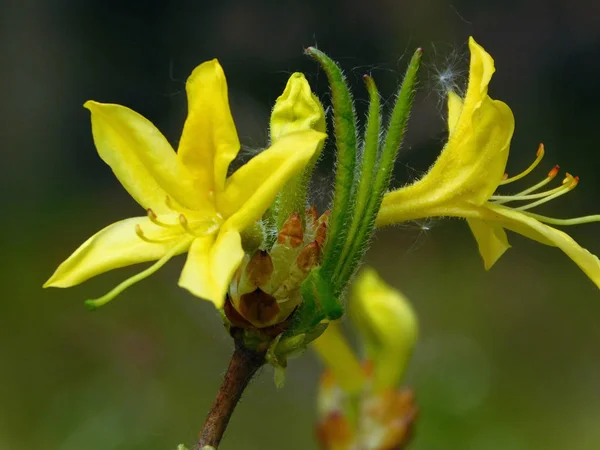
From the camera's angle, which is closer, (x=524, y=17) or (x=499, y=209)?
(x=499, y=209)

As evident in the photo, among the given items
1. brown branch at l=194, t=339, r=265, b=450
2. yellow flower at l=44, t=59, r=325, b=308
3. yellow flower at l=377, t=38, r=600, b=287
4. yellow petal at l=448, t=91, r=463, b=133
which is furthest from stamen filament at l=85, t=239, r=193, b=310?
yellow petal at l=448, t=91, r=463, b=133

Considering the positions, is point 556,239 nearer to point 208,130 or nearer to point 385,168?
point 385,168

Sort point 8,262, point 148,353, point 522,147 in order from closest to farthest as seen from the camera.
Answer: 1. point 148,353
2. point 8,262
3. point 522,147

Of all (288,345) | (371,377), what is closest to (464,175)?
(288,345)

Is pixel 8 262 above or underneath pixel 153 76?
underneath

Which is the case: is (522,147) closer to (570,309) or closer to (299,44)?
(570,309)

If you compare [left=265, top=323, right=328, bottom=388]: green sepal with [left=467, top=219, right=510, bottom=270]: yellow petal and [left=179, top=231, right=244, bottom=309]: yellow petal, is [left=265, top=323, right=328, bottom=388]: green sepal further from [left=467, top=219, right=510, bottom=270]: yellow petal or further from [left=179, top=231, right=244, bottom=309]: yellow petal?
[left=467, top=219, right=510, bottom=270]: yellow petal

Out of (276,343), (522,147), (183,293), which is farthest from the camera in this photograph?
(522,147)

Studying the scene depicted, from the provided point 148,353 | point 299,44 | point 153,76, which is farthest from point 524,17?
point 148,353
